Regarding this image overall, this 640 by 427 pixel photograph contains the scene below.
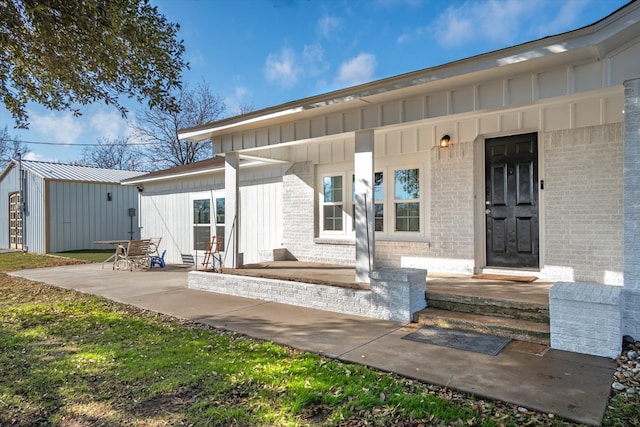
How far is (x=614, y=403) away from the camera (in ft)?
9.46

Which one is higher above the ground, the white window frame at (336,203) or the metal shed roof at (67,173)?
the metal shed roof at (67,173)

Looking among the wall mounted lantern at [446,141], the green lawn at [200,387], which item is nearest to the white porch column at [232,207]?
the green lawn at [200,387]

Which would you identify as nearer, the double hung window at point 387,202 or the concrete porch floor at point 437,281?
the concrete porch floor at point 437,281

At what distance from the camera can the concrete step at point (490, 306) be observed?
4453mm

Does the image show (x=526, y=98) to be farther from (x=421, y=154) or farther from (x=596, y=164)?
(x=421, y=154)

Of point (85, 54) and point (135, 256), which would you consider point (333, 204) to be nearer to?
point (85, 54)

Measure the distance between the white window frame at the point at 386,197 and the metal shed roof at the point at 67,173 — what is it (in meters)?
14.3

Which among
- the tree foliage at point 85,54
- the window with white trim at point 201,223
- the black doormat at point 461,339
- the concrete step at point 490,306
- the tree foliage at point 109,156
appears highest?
the tree foliage at point 109,156

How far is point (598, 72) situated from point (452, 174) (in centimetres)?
285

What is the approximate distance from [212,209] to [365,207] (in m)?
7.18

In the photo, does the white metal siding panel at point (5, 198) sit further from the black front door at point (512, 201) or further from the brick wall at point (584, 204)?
the brick wall at point (584, 204)

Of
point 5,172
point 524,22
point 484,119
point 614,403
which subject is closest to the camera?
point 614,403

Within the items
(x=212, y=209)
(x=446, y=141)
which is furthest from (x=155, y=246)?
(x=446, y=141)

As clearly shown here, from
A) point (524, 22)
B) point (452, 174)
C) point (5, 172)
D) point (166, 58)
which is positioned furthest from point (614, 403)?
point (5, 172)
